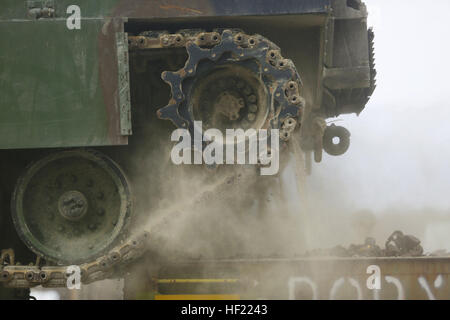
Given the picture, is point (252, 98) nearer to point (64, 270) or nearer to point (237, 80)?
point (237, 80)

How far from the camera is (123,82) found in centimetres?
663

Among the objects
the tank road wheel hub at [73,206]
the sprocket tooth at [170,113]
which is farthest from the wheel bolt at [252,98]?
the tank road wheel hub at [73,206]

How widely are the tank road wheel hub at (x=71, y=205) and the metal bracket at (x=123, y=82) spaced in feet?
1.65

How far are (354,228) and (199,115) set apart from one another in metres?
4.64

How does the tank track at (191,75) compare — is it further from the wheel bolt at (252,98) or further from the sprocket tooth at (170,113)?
the wheel bolt at (252,98)

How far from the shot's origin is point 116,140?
666 cm

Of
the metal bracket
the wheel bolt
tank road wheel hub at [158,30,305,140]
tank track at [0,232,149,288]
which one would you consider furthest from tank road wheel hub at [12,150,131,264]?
the wheel bolt

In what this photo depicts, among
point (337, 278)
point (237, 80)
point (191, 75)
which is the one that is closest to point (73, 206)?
point (191, 75)

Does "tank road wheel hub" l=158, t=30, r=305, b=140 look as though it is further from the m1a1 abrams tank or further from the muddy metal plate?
the muddy metal plate

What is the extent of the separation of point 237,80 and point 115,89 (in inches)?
41.5

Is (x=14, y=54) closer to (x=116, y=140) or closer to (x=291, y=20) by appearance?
(x=116, y=140)

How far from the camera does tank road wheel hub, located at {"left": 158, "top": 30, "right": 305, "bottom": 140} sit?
655cm

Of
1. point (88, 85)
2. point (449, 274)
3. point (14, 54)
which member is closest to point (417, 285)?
point (449, 274)

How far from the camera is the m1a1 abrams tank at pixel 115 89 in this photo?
659 centimetres
